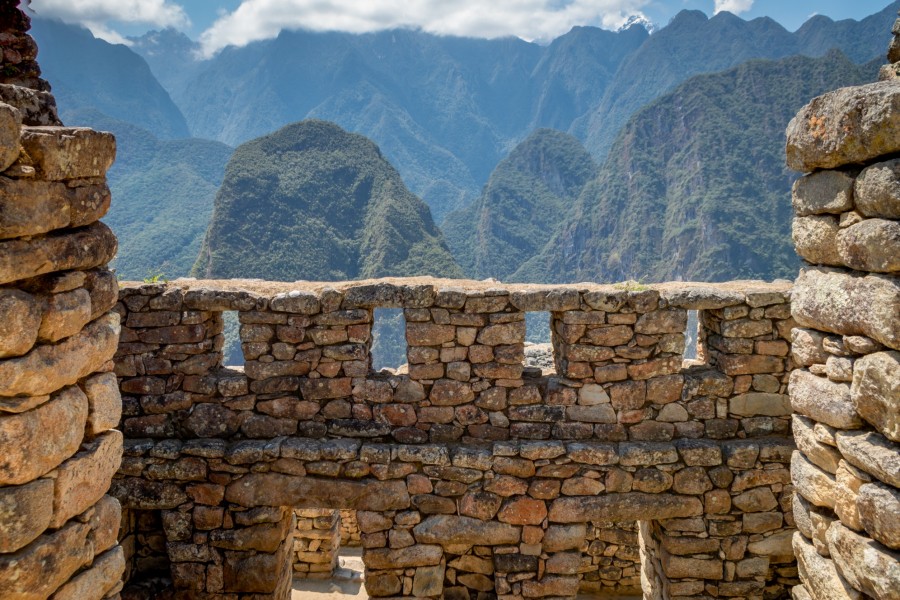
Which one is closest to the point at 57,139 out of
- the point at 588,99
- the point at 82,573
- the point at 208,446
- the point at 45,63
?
the point at 82,573

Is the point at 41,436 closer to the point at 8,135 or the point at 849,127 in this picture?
the point at 8,135

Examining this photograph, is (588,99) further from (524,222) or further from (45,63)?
(45,63)

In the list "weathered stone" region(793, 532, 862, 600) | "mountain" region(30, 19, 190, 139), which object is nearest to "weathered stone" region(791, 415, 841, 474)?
"weathered stone" region(793, 532, 862, 600)

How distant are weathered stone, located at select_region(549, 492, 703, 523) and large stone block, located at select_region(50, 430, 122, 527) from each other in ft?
14.2

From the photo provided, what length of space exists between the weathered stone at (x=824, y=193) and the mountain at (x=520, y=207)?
73.8 meters

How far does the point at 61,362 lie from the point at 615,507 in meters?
5.26

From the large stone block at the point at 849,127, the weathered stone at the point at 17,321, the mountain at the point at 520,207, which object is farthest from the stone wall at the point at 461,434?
the mountain at the point at 520,207

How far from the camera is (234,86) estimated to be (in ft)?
602

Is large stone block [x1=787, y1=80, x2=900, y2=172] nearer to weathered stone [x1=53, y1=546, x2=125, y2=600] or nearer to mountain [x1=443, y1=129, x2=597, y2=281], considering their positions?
weathered stone [x1=53, y1=546, x2=125, y2=600]

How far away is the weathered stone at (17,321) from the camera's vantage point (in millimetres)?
2801

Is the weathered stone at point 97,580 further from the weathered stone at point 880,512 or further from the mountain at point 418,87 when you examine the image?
the mountain at point 418,87

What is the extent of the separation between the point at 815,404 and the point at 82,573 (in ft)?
13.1

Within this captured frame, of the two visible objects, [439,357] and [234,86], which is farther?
[234,86]

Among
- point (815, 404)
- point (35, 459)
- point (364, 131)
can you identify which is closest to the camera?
point (35, 459)
